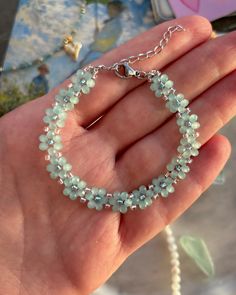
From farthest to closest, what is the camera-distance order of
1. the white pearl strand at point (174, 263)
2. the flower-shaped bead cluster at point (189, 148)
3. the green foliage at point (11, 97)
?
1. the green foliage at point (11, 97)
2. the white pearl strand at point (174, 263)
3. the flower-shaped bead cluster at point (189, 148)

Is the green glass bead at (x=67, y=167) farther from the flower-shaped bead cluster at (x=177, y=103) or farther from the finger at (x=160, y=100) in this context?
the flower-shaped bead cluster at (x=177, y=103)

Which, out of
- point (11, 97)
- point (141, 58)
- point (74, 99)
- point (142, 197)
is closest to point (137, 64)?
point (141, 58)

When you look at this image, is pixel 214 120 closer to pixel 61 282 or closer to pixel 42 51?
pixel 61 282

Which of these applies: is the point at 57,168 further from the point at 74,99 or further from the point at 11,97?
the point at 11,97

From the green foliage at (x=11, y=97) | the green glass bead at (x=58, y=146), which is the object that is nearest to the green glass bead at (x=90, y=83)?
the green glass bead at (x=58, y=146)

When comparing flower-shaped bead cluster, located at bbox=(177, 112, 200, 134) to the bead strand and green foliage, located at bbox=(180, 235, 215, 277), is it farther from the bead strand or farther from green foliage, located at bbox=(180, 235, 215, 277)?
green foliage, located at bbox=(180, 235, 215, 277)

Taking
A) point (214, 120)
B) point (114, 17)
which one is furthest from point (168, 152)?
point (114, 17)
